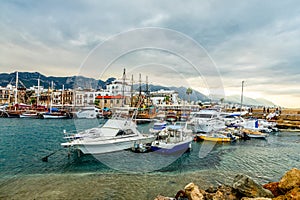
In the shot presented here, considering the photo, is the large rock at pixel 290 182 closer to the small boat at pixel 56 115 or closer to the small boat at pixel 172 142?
the small boat at pixel 172 142

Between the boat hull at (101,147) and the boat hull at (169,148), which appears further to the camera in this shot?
the boat hull at (169,148)

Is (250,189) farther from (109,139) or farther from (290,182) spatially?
(109,139)

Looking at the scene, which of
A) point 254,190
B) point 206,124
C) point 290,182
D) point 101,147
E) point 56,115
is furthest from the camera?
point 56,115

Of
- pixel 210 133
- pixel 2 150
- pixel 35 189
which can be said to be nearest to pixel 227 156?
pixel 210 133

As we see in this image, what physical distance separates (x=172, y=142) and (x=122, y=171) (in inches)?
206

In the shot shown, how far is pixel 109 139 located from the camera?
560 inches

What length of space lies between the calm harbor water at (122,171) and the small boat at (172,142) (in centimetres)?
57

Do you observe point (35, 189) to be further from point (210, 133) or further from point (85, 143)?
point (210, 133)

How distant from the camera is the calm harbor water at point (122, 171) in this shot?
27.3ft

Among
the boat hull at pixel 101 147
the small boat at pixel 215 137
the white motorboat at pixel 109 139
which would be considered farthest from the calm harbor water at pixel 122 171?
the small boat at pixel 215 137

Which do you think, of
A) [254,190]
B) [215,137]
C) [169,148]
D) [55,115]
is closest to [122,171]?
[169,148]

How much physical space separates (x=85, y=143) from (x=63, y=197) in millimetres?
5642

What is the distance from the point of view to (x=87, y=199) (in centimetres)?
762

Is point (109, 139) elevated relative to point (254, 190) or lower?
lower
